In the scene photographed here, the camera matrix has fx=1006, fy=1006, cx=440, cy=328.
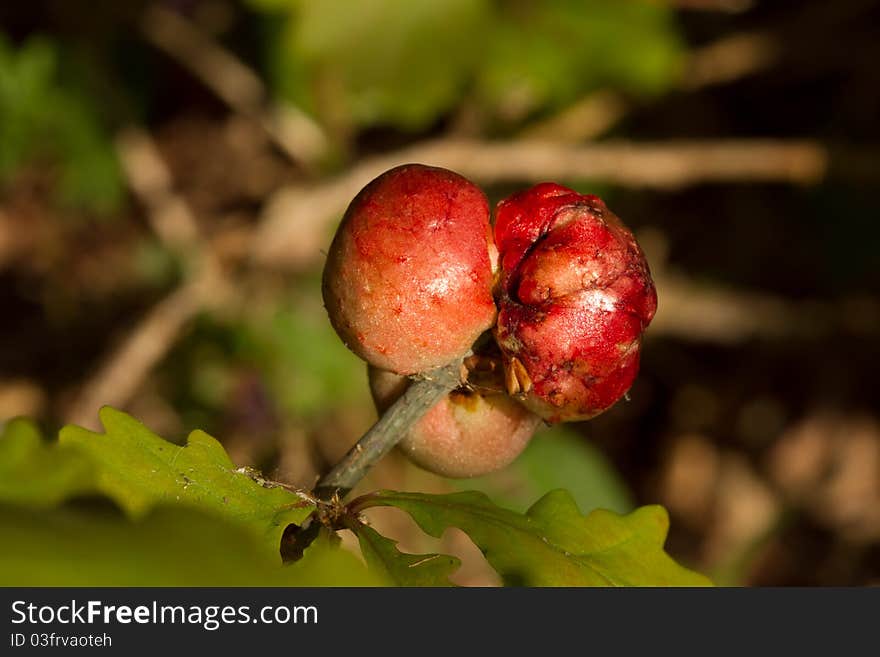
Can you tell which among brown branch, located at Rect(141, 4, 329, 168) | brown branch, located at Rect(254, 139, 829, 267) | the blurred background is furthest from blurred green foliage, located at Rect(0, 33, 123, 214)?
brown branch, located at Rect(254, 139, 829, 267)

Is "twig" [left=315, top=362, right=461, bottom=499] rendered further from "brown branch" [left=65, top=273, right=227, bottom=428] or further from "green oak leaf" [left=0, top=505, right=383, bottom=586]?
"brown branch" [left=65, top=273, right=227, bottom=428]

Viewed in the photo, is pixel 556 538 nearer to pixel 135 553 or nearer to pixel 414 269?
pixel 414 269

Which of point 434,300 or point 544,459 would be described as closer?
point 434,300

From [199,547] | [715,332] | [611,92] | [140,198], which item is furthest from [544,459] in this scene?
[199,547]

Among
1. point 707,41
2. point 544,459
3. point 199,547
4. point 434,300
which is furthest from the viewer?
point 707,41

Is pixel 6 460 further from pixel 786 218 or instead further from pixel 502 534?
pixel 786 218

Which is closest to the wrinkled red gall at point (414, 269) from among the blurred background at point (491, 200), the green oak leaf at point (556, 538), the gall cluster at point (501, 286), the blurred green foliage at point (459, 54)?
the gall cluster at point (501, 286)

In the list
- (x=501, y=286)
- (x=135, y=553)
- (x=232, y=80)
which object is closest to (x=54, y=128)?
(x=232, y=80)
